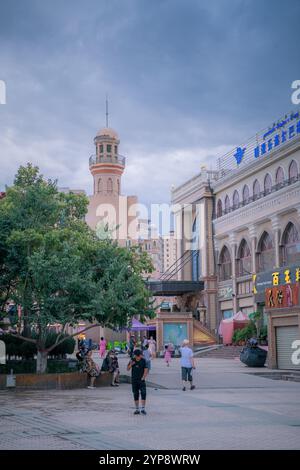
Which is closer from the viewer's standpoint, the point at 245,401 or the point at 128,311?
the point at 245,401

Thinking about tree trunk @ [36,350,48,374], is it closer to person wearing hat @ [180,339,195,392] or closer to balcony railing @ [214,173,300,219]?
A: person wearing hat @ [180,339,195,392]

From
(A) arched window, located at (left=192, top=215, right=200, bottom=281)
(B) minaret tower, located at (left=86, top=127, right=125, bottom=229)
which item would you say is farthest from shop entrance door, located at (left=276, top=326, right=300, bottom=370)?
(B) minaret tower, located at (left=86, top=127, right=125, bottom=229)

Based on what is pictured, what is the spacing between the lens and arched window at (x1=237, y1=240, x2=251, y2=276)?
173 feet

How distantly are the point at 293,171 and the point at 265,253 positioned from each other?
701 centimetres

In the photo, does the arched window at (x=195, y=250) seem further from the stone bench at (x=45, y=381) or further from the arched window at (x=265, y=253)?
the stone bench at (x=45, y=381)

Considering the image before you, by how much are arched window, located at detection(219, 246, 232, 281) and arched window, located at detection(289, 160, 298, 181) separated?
472 inches

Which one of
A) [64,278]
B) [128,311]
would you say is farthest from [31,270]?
[128,311]

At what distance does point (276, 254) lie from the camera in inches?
1850

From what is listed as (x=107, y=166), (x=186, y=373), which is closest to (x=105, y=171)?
(x=107, y=166)

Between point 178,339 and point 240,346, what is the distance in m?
6.71

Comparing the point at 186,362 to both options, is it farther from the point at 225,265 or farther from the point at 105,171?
the point at 105,171

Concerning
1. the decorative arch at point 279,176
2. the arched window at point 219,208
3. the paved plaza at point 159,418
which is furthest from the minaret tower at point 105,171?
the paved plaza at point 159,418

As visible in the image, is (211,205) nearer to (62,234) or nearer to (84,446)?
(62,234)
